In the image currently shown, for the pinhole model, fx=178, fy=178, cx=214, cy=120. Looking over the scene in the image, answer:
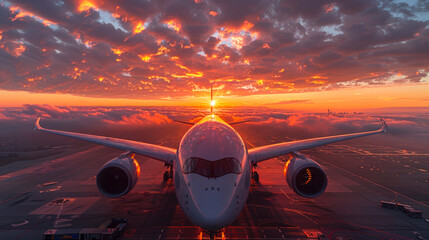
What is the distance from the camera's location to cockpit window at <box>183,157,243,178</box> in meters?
9.25

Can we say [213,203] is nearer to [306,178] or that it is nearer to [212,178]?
[212,178]

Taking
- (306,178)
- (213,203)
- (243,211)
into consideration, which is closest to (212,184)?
(213,203)

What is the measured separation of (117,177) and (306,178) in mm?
15853

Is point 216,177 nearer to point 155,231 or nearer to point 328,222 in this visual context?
point 155,231

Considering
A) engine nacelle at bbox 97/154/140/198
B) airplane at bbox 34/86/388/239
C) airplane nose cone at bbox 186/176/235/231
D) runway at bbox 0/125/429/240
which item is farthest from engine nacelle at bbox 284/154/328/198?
engine nacelle at bbox 97/154/140/198

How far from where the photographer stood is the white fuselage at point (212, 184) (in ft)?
26.8

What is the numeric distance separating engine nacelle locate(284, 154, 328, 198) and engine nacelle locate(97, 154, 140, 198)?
1278 cm

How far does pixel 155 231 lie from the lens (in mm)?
15148

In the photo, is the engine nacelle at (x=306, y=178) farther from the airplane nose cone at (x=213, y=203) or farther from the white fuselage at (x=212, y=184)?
the airplane nose cone at (x=213, y=203)

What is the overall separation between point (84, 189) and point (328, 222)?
29.7 metres

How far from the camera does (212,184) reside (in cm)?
873

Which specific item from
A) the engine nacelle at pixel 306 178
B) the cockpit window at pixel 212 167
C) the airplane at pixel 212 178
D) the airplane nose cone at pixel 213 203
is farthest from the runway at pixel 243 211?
the cockpit window at pixel 212 167

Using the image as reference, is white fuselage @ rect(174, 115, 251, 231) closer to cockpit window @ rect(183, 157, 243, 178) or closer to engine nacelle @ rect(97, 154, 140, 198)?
cockpit window @ rect(183, 157, 243, 178)

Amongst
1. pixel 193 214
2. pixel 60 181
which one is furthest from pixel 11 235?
pixel 193 214
